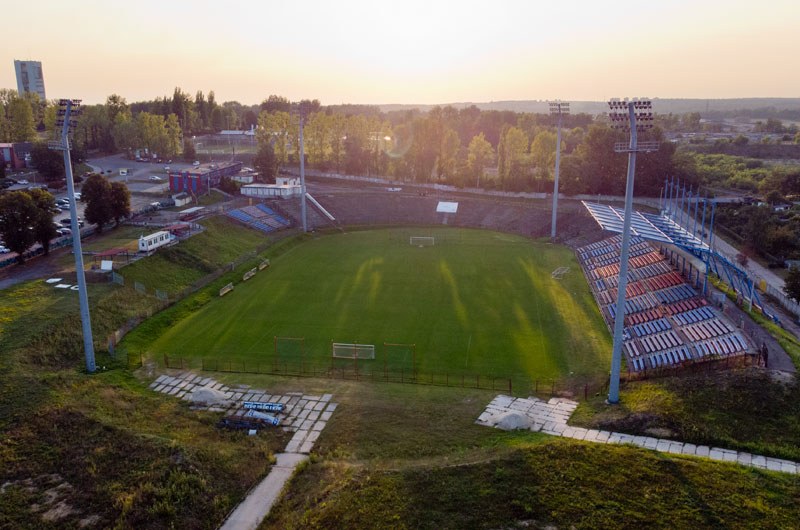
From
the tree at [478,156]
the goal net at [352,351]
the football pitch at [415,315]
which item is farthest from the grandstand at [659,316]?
the tree at [478,156]

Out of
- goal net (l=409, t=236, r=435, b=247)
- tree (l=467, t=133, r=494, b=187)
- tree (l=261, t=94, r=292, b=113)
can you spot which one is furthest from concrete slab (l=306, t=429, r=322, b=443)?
tree (l=261, t=94, r=292, b=113)

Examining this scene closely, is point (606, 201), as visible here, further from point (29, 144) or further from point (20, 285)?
point (29, 144)

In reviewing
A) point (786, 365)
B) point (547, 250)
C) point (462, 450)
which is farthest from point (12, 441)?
point (547, 250)

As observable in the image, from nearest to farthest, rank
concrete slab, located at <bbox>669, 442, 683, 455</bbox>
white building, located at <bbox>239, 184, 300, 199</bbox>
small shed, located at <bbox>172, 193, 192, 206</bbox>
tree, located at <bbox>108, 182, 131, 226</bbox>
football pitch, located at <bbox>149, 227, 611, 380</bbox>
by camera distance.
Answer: concrete slab, located at <bbox>669, 442, 683, 455</bbox> < football pitch, located at <bbox>149, 227, 611, 380</bbox> < tree, located at <bbox>108, 182, 131, 226</bbox> < small shed, located at <bbox>172, 193, 192, 206</bbox> < white building, located at <bbox>239, 184, 300, 199</bbox>

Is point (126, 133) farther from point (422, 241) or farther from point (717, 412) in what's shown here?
point (717, 412)

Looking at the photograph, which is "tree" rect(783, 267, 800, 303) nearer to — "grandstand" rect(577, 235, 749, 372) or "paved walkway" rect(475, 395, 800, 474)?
"grandstand" rect(577, 235, 749, 372)

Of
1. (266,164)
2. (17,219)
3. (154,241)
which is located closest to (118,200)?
(154,241)
